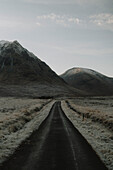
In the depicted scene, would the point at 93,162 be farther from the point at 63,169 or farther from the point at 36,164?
the point at 36,164

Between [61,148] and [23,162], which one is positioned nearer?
[23,162]

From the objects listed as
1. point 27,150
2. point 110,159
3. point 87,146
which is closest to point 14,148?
point 27,150

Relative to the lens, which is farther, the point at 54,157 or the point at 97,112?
the point at 97,112

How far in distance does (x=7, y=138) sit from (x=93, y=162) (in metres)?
7.89

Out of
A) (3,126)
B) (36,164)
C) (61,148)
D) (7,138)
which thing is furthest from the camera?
(3,126)

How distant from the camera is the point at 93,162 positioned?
10570 mm

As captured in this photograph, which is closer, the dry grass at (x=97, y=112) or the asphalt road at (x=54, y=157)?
the asphalt road at (x=54, y=157)

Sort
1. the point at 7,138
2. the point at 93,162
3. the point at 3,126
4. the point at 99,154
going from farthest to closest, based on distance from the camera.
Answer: the point at 3,126 < the point at 7,138 < the point at 99,154 < the point at 93,162

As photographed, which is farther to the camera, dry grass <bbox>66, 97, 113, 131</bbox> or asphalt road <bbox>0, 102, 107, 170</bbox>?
dry grass <bbox>66, 97, 113, 131</bbox>

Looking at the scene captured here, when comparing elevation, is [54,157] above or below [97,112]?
below

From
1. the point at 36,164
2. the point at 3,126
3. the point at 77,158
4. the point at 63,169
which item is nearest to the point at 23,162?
the point at 36,164

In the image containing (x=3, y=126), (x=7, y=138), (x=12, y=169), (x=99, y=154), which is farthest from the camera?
(x=3, y=126)

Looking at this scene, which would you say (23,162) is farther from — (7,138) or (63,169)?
(7,138)

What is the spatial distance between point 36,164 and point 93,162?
9.33 ft
